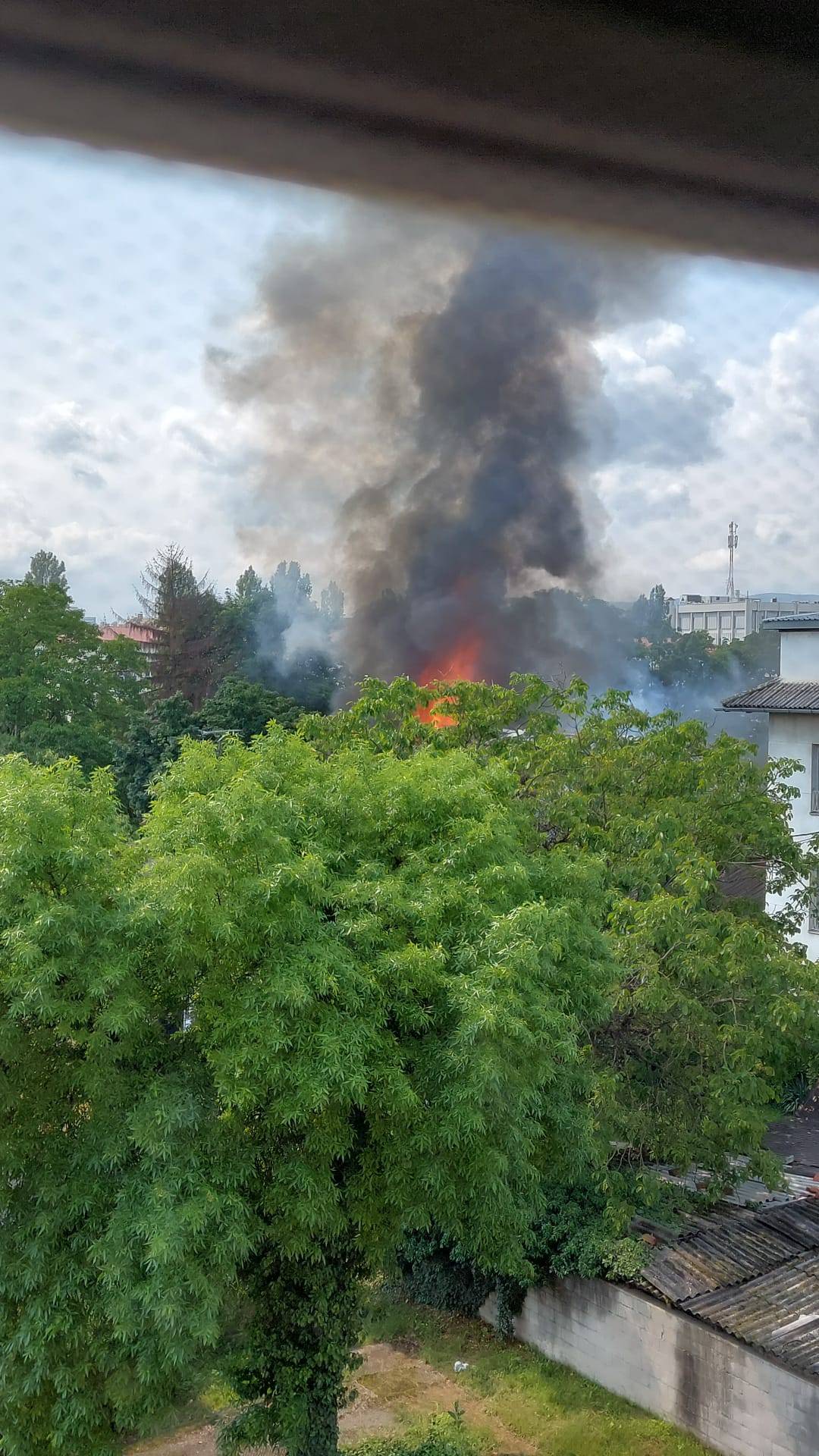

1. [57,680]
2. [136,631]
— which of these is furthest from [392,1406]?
[136,631]

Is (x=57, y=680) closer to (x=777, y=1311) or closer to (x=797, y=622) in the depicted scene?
(x=797, y=622)

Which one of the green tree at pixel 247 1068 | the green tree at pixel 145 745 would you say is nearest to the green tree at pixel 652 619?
the green tree at pixel 145 745

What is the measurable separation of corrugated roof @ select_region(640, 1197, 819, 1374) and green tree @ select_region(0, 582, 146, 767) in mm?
8740

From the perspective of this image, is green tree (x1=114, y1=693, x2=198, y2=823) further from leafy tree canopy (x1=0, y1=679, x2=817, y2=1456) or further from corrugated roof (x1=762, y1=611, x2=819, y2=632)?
leafy tree canopy (x1=0, y1=679, x2=817, y2=1456)

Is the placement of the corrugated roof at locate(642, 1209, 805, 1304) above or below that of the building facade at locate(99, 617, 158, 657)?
below

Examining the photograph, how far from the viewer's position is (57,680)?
12.8 m

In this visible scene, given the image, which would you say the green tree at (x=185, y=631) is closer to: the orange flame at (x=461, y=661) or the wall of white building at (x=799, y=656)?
the orange flame at (x=461, y=661)

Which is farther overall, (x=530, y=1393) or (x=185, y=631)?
(x=185, y=631)

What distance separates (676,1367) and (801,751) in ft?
16.9

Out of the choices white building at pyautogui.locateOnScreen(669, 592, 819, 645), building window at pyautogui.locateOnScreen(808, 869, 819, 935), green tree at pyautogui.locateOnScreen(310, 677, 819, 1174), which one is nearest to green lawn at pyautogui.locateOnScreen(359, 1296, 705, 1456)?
green tree at pyautogui.locateOnScreen(310, 677, 819, 1174)

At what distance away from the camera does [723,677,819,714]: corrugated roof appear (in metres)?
8.80

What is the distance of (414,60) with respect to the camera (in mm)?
417

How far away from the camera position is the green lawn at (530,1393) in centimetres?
546

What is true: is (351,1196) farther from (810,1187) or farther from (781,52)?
(781,52)
